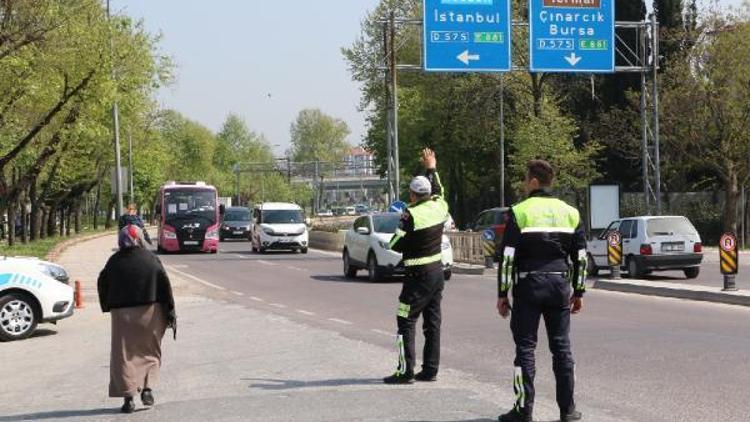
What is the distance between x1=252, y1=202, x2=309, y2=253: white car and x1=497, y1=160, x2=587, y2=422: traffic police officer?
105ft

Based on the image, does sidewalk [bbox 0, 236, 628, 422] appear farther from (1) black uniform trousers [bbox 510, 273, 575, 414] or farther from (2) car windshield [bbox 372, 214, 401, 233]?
(2) car windshield [bbox 372, 214, 401, 233]

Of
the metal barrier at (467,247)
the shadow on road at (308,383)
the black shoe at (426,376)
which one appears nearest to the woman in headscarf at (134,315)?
the shadow on road at (308,383)

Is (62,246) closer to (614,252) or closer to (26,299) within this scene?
(614,252)

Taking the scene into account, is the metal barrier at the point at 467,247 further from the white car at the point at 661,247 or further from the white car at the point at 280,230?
the white car at the point at 280,230

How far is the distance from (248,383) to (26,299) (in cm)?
588

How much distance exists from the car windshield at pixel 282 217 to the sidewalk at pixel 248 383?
972 inches

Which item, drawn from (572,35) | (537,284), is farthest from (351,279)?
(537,284)

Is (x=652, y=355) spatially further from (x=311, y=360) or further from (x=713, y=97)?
(x=713, y=97)

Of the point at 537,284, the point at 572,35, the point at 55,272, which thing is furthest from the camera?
the point at 572,35

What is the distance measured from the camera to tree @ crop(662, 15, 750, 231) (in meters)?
39.0

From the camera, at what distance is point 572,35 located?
29.4 metres

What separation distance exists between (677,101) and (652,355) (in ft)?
107

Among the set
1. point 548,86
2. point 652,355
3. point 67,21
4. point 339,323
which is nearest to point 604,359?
point 652,355

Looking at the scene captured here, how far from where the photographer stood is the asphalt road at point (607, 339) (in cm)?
796
